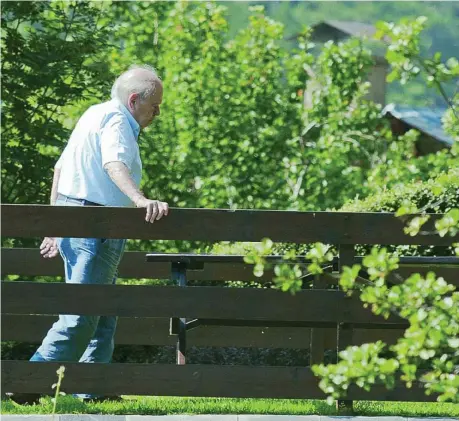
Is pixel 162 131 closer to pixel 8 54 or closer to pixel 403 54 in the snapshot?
pixel 8 54

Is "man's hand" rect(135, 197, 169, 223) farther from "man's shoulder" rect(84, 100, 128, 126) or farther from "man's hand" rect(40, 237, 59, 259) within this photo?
"man's hand" rect(40, 237, 59, 259)

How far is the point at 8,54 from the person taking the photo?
38.7 ft

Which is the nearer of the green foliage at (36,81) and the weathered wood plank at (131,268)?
the weathered wood plank at (131,268)

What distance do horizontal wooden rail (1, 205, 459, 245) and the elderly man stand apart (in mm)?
263

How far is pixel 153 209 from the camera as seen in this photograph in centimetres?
541

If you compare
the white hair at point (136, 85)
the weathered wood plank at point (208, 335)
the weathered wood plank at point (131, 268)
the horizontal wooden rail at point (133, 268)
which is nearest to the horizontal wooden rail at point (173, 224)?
the white hair at point (136, 85)

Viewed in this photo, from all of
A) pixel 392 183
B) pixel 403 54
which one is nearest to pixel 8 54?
A: pixel 392 183

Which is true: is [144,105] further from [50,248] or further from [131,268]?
[131,268]

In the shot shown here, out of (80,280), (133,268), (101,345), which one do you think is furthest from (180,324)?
(133,268)

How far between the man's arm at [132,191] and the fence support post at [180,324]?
64cm

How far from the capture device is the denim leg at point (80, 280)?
5.75m

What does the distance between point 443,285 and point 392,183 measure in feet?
44.6

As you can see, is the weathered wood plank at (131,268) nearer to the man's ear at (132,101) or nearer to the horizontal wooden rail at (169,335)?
the horizontal wooden rail at (169,335)

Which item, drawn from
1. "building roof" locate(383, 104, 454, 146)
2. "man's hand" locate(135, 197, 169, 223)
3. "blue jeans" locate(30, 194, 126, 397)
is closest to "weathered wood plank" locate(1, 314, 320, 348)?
"blue jeans" locate(30, 194, 126, 397)
